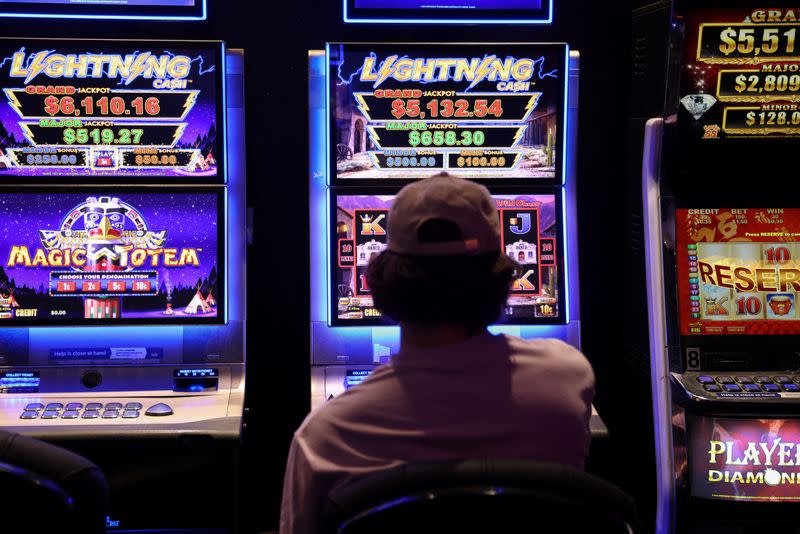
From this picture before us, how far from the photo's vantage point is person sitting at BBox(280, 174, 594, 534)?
4.32ft

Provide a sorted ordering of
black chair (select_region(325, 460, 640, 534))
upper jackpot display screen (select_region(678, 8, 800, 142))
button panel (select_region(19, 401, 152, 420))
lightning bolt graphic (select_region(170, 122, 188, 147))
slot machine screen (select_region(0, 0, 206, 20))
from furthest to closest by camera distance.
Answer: slot machine screen (select_region(0, 0, 206, 20)) → lightning bolt graphic (select_region(170, 122, 188, 147)) → upper jackpot display screen (select_region(678, 8, 800, 142)) → button panel (select_region(19, 401, 152, 420)) → black chair (select_region(325, 460, 640, 534))

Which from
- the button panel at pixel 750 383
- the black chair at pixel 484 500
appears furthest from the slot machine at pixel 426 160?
the black chair at pixel 484 500

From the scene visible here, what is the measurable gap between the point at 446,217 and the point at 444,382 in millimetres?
287

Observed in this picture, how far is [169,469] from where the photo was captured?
8.89ft

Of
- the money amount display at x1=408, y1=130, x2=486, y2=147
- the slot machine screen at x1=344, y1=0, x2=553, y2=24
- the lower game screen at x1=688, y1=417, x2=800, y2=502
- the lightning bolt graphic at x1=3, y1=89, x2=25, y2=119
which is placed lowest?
the lower game screen at x1=688, y1=417, x2=800, y2=502

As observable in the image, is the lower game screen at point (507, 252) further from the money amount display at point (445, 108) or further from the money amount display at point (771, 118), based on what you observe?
the money amount display at point (771, 118)

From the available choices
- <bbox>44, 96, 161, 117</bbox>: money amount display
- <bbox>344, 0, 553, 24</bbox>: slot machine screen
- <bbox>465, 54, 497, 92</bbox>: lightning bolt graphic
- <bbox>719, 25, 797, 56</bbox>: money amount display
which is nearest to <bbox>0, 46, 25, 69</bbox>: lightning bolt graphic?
<bbox>44, 96, 161, 117</bbox>: money amount display

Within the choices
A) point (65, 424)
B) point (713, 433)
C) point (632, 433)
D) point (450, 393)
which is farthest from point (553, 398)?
point (632, 433)

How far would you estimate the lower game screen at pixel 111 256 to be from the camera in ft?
9.66

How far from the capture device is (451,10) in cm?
324

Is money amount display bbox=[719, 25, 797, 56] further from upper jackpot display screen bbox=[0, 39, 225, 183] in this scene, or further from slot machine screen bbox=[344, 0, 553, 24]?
upper jackpot display screen bbox=[0, 39, 225, 183]

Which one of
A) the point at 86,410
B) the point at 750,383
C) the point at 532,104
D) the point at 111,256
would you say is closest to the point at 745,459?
the point at 750,383

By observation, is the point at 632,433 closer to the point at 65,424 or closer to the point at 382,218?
the point at 382,218

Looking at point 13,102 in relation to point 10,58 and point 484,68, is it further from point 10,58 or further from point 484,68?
point 484,68
